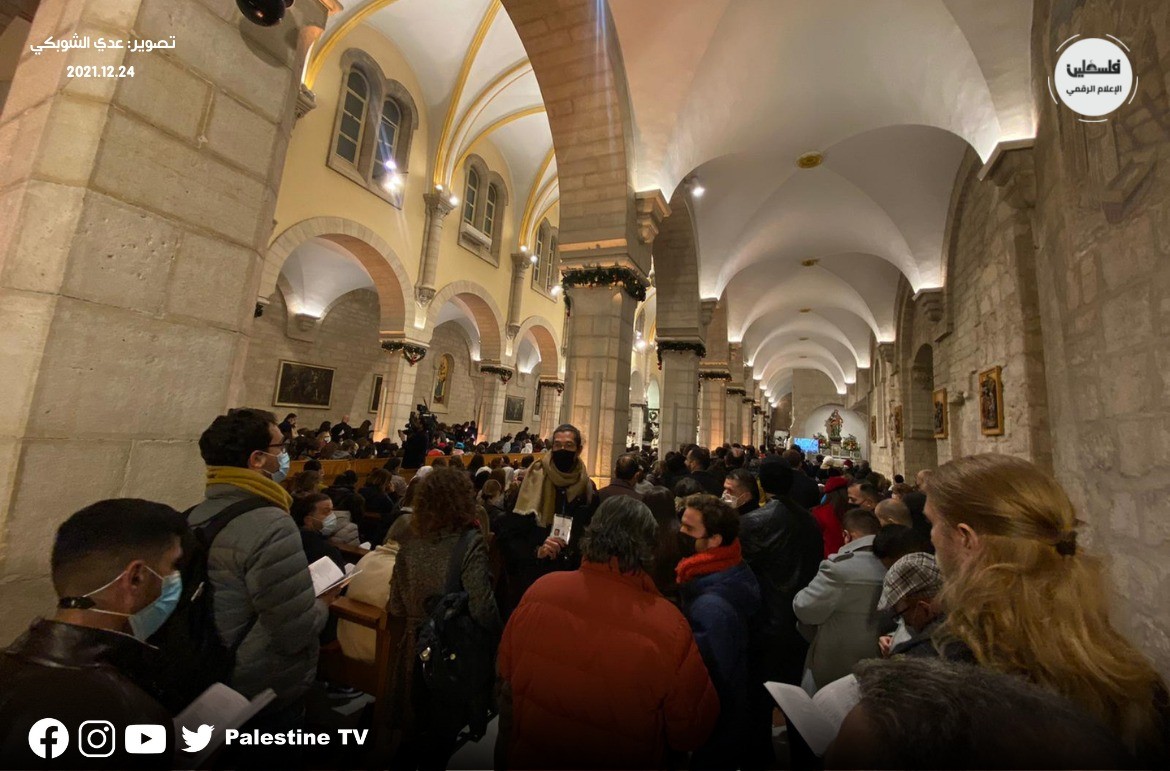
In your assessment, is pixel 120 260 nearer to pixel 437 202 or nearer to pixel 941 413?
pixel 941 413

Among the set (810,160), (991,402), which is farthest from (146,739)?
(810,160)

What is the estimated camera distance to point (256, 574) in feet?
4.48

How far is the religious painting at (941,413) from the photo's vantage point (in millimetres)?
7453

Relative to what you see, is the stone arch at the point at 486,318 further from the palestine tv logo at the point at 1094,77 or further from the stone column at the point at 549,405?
the palestine tv logo at the point at 1094,77

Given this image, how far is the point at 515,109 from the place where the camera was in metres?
12.2

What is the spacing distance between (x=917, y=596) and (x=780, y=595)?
1026mm

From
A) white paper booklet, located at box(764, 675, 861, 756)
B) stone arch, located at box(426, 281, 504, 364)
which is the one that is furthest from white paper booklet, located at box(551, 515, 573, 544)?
stone arch, located at box(426, 281, 504, 364)

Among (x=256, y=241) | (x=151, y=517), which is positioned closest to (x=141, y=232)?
(x=256, y=241)

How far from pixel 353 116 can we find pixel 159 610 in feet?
37.6

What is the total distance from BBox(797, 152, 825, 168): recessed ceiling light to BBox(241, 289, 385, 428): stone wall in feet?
39.4

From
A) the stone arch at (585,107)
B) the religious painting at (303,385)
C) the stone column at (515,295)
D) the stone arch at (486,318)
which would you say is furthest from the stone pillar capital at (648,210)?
the religious painting at (303,385)

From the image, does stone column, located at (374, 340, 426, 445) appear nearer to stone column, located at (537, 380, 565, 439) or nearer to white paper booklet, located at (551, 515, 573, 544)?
stone column, located at (537, 380, 565, 439)

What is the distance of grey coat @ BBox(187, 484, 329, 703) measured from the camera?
136 cm

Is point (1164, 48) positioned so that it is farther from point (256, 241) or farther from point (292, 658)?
point (292, 658)
